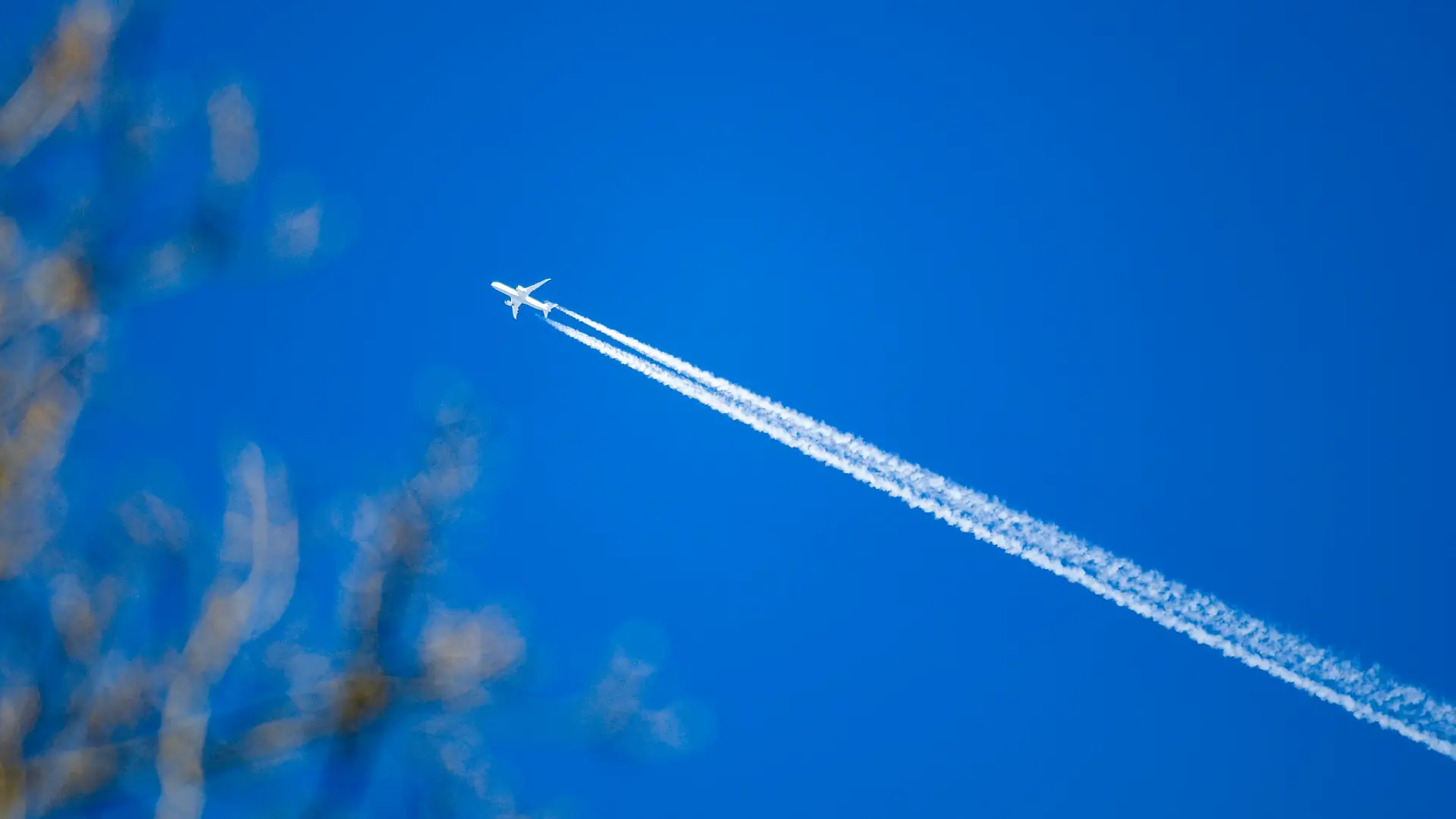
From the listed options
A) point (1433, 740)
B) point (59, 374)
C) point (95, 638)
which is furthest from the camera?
point (1433, 740)

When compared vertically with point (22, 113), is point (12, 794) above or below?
below

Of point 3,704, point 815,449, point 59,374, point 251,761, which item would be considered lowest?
point 3,704

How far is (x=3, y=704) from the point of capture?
5527mm

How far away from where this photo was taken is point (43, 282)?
19.2 feet

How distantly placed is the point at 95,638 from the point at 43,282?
2143 millimetres

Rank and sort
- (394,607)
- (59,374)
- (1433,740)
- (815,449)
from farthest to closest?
(815,449)
(1433,740)
(59,374)
(394,607)

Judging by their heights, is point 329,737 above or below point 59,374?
below

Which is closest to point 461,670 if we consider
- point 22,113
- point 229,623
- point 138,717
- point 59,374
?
point 229,623

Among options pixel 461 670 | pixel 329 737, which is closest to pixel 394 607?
pixel 461 670

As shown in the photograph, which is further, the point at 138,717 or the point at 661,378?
the point at 661,378

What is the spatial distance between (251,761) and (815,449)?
2428 centimetres

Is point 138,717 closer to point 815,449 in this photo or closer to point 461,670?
point 461,670

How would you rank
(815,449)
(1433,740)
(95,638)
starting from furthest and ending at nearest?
(815,449), (1433,740), (95,638)

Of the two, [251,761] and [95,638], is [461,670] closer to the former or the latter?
[251,761]
